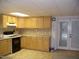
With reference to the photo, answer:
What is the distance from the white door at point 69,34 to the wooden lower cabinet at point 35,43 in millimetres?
1083

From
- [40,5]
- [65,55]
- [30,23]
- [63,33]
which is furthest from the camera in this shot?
[30,23]

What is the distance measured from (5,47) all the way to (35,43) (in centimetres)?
201

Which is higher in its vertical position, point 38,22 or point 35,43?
point 38,22

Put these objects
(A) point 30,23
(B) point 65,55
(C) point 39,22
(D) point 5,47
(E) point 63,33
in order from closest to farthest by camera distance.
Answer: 1. (D) point 5,47
2. (B) point 65,55
3. (C) point 39,22
4. (E) point 63,33
5. (A) point 30,23

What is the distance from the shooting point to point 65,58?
5.32 metres

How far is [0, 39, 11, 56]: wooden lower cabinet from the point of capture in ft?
18.0

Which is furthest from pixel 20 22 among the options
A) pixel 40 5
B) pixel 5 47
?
pixel 40 5

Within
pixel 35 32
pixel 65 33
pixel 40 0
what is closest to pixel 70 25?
pixel 65 33

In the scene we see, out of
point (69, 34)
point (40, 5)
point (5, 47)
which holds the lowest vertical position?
point (5, 47)

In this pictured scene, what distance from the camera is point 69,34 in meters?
7.05

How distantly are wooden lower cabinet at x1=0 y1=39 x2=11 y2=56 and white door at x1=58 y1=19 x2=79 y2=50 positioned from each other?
3.31m

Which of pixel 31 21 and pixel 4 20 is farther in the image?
pixel 31 21

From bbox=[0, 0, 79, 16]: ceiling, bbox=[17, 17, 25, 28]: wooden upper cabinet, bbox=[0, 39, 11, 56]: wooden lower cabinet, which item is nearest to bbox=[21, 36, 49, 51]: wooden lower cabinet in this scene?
bbox=[17, 17, 25, 28]: wooden upper cabinet

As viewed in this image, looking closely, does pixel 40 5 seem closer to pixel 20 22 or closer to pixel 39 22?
pixel 39 22
